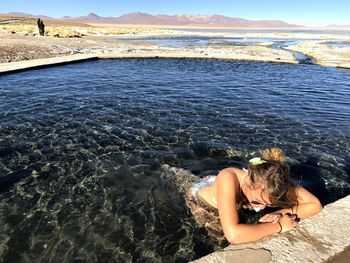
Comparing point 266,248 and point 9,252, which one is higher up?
point 266,248

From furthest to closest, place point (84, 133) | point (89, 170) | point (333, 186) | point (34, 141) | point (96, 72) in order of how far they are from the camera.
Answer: point (96, 72)
point (84, 133)
point (34, 141)
point (89, 170)
point (333, 186)

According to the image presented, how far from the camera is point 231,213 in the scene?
12.8 feet

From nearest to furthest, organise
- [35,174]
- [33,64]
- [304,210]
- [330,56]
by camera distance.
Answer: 1. [304,210]
2. [35,174]
3. [33,64]
4. [330,56]

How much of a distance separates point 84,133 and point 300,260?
7.42 meters

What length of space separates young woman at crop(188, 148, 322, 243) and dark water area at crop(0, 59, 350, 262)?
1208 mm

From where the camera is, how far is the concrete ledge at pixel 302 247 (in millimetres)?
3834

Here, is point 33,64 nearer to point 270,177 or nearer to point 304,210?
point 304,210

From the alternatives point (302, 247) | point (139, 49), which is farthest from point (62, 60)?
point (302, 247)

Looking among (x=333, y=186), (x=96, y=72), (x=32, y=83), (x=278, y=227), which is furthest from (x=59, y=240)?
(x=96, y=72)

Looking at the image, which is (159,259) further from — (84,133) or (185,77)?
(185,77)

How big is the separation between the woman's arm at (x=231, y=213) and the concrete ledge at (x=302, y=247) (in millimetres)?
113

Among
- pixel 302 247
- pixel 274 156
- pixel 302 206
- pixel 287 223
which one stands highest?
pixel 274 156

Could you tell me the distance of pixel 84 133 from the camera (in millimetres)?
9688

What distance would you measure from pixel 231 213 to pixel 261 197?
1.36ft
